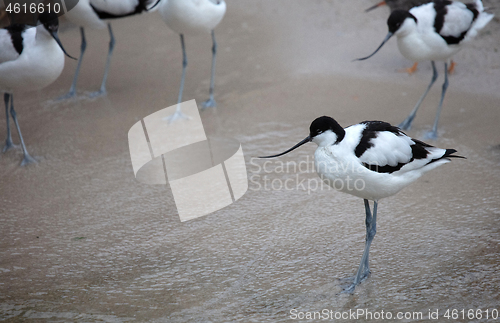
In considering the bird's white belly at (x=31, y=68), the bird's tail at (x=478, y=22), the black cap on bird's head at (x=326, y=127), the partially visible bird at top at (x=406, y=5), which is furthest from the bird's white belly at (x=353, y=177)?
the partially visible bird at top at (x=406, y=5)

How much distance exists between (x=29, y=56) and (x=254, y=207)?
88.9 inches

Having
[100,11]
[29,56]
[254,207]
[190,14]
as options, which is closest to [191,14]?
[190,14]

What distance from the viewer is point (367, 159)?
266 cm

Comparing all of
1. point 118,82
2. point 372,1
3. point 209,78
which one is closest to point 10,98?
point 118,82

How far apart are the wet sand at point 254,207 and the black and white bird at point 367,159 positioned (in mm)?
431

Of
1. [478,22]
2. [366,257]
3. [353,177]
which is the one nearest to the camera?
[353,177]

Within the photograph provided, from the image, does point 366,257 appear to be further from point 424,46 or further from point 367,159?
point 424,46

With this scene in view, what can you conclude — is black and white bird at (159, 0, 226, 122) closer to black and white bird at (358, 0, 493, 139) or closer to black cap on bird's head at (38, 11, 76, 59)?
black cap on bird's head at (38, 11, 76, 59)

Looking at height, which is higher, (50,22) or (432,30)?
(432,30)

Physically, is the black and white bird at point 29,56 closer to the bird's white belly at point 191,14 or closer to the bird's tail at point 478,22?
the bird's white belly at point 191,14

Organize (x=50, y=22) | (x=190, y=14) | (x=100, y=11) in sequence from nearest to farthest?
(x=50, y=22)
(x=190, y=14)
(x=100, y=11)

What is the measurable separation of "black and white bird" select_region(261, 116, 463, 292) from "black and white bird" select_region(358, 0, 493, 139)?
1697 millimetres

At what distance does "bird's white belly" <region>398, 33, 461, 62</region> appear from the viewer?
13.9 feet

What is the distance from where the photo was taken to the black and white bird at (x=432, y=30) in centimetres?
419
